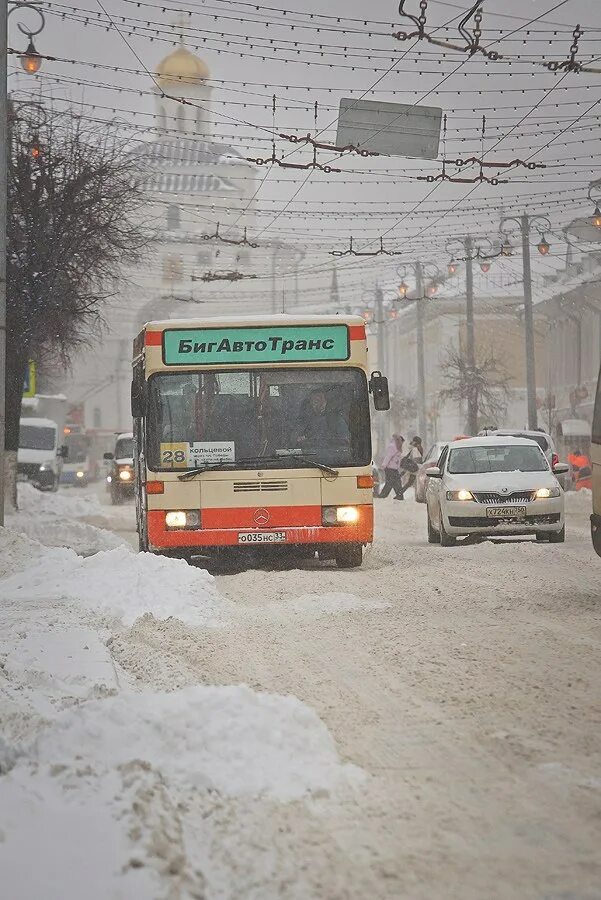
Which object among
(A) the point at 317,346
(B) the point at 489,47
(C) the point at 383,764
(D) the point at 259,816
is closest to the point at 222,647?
(C) the point at 383,764

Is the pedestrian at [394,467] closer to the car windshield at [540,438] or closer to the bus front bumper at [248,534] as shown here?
the car windshield at [540,438]

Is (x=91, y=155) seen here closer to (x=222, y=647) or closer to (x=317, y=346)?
(x=317, y=346)

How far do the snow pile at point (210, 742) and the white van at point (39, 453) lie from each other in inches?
1916

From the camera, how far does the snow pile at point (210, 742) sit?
5.54m

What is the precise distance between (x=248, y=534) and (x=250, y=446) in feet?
3.19

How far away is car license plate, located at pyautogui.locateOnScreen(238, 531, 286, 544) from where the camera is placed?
53.5ft

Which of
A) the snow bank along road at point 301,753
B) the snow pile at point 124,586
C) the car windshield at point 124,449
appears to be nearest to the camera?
the snow bank along road at point 301,753

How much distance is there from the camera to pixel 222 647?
9766 mm

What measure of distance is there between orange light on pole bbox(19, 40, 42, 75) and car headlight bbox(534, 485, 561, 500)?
1047 cm

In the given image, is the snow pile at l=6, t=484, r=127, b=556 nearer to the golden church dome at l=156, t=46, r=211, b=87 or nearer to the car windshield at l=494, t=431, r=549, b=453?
the car windshield at l=494, t=431, r=549, b=453

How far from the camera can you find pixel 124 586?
12867 mm

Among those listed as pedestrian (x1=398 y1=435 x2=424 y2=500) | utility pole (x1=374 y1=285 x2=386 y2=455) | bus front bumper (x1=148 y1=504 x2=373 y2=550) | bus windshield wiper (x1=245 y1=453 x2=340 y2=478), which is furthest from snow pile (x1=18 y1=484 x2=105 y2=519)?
utility pole (x1=374 y1=285 x2=386 y2=455)

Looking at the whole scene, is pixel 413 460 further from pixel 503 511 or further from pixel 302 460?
pixel 302 460

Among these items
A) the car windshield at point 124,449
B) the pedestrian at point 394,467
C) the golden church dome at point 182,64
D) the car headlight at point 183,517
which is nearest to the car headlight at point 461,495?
the car headlight at point 183,517
